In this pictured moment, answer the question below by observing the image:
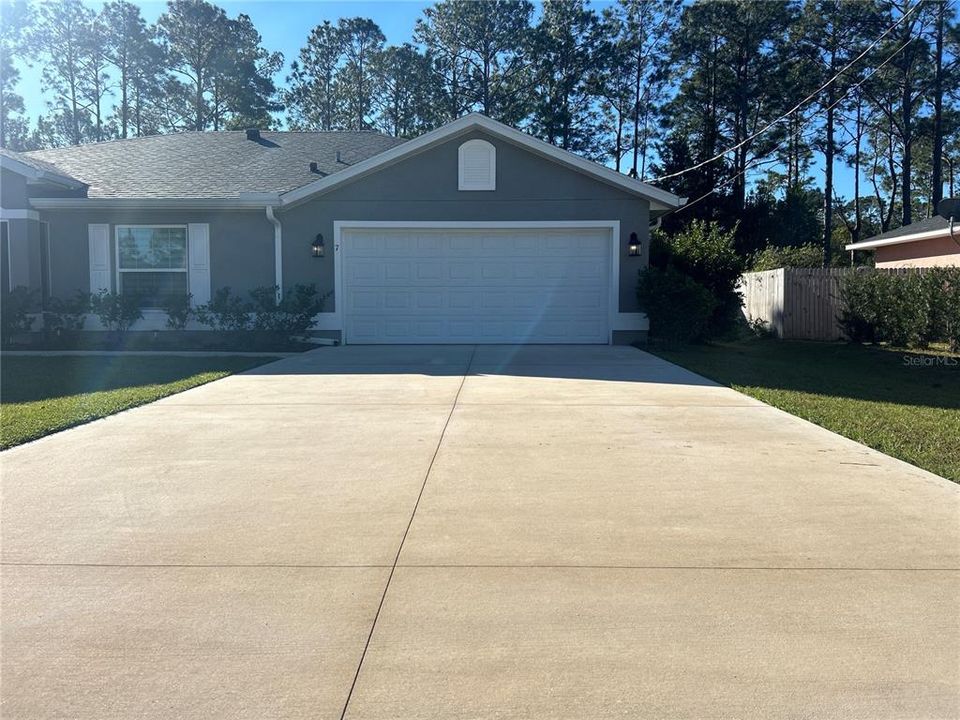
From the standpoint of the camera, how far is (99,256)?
1570 cm

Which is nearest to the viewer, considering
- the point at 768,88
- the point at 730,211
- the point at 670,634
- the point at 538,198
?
the point at 670,634

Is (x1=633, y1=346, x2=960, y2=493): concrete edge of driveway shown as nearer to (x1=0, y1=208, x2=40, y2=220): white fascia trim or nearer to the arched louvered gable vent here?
the arched louvered gable vent

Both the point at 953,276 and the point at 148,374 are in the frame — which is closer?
the point at 148,374

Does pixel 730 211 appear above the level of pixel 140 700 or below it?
above

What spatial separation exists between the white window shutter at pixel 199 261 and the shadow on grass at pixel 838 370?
9.17 m

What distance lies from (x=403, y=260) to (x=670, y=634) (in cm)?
1303

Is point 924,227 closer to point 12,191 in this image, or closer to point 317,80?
point 12,191

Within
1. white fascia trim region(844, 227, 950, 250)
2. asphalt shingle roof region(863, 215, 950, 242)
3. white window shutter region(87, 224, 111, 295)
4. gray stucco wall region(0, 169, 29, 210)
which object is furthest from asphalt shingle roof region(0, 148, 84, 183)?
asphalt shingle roof region(863, 215, 950, 242)

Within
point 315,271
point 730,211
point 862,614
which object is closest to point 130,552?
point 862,614

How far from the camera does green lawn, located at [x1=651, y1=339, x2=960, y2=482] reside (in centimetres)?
689

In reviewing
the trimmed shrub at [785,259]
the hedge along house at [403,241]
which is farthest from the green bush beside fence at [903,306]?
the trimmed shrub at [785,259]

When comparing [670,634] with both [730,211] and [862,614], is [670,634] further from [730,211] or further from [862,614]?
[730,211]

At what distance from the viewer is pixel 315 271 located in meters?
15.6

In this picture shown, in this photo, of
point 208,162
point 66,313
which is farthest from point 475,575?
point 208,162
